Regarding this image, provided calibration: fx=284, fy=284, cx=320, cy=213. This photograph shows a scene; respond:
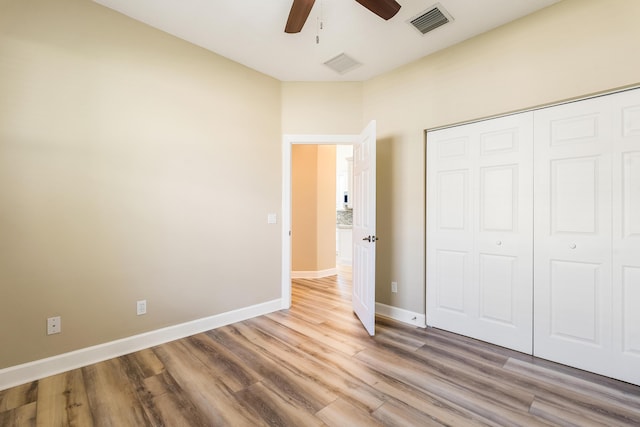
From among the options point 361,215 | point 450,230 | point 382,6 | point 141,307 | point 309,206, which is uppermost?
point 382,6

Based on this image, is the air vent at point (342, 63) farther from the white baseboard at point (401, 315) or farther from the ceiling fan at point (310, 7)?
the white baseboard at point (401, 315)

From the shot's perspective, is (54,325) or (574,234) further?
(574,234)

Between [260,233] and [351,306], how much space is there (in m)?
1.51

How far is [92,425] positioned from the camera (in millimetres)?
1604

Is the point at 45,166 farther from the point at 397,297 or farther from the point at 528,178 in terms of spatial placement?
the point at 528,178

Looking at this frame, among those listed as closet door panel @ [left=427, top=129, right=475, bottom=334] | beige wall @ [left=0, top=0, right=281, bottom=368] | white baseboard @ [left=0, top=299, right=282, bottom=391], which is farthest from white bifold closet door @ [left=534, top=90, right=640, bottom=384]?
white baseboard @ [left=0, top=299, right=282, bottom=391]

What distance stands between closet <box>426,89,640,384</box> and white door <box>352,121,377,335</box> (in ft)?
2.23

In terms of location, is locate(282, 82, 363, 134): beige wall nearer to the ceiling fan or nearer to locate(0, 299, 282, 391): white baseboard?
the ceiling fan

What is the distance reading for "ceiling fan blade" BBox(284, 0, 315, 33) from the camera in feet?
6.20

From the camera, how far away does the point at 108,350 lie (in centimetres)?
233

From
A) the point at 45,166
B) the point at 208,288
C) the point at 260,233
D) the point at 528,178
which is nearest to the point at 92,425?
the point at 208,288

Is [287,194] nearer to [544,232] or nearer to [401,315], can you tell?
[401,315]

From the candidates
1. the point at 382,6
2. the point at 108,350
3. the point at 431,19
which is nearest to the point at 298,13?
the point at 382,6

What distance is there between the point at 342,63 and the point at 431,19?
100cm
